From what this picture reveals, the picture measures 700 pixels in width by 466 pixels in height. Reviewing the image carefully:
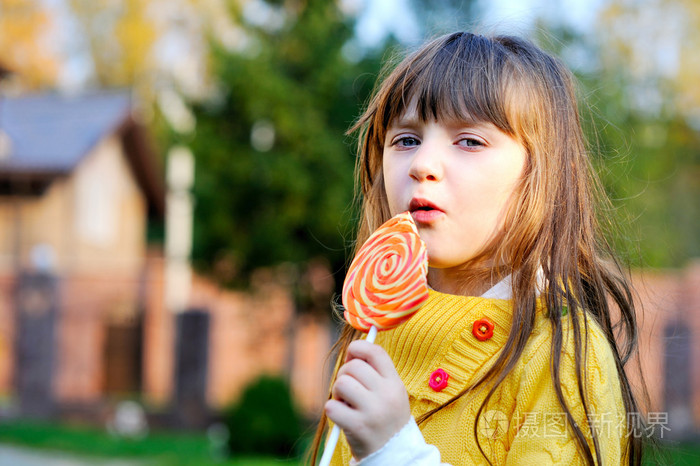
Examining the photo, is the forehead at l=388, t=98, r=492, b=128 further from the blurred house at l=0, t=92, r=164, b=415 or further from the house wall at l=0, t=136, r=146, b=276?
the house wall at l=0, t=136, r=146, b=276

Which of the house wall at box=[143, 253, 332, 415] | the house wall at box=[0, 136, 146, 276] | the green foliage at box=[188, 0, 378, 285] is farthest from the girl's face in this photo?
→ the house wall at box=[0, 136, 146, 276]

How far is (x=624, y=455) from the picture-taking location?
1.77 metres

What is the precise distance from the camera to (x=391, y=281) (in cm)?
163

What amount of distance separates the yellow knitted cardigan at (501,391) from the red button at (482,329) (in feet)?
0.04

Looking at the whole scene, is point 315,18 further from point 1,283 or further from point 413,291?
point 413,291

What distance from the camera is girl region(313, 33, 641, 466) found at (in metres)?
1.48

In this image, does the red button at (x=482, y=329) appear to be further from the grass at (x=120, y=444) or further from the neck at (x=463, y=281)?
the grass at (x=120, y=444)

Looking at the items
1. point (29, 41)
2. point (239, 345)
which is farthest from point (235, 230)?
point (29, 41)

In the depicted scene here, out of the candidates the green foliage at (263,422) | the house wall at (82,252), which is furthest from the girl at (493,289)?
the house wall at (82,252)

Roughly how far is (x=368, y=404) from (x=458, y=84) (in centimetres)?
70

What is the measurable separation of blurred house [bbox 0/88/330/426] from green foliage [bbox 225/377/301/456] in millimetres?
2268

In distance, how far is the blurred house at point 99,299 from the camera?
12789mm

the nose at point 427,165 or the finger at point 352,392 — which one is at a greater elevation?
the nose at point 427,165

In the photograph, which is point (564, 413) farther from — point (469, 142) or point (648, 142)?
point (648, 142)
